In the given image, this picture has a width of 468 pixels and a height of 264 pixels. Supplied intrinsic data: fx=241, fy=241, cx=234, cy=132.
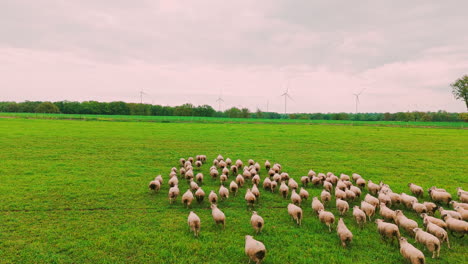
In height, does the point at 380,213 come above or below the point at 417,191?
below

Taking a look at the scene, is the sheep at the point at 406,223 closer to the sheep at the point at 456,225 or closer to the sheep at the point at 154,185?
the sheep at the point at 456,225

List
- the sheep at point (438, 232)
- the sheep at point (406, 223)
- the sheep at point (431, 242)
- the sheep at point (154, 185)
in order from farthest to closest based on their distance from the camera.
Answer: the sheep at point (154, 185) < the sheep at point (406, 223) < the sheep at point (438, 232) < the sheep at point (431, 242)

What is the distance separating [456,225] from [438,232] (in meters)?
1.13

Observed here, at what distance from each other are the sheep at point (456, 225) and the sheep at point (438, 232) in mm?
831

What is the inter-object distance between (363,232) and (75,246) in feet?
31.7

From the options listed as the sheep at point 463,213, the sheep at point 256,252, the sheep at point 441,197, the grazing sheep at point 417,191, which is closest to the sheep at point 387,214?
the sheep at point 463,213

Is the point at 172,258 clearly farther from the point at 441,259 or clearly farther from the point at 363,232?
the point at 441,259

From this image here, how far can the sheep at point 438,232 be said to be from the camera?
760cm

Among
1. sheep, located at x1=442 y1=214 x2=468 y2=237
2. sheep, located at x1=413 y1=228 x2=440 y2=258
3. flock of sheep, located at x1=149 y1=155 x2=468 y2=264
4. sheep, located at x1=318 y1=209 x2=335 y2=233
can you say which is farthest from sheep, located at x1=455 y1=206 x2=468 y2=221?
sheep, located at x1=318 y1=209 x2=335 y2=233

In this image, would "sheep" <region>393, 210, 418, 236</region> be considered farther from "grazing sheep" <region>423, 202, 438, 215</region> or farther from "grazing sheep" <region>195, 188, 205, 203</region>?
"grazing sheep" <region>195, 188, 205, 203</region>

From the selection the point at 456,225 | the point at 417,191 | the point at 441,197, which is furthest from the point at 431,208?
the point at 417,191

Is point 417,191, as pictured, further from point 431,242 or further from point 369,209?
point 431,242

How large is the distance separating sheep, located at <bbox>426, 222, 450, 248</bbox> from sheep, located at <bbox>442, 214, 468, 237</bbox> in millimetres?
831

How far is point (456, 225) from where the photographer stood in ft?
26.8
